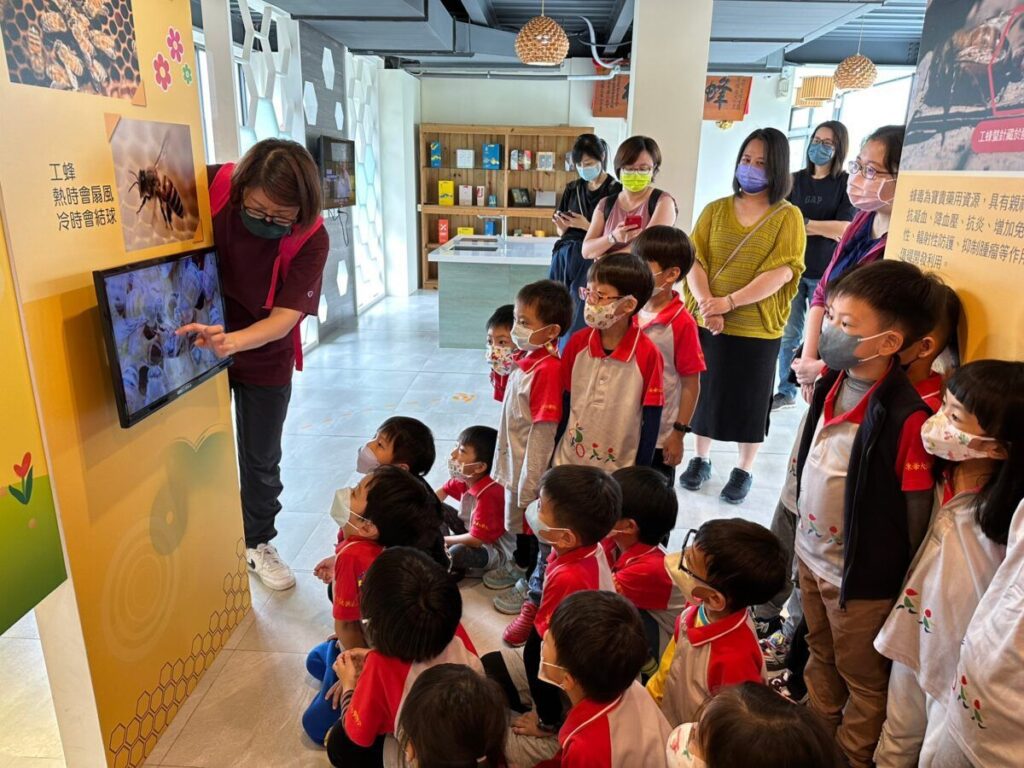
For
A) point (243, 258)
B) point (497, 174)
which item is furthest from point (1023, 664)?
point (497, 174)

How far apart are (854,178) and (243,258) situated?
187 centimetres

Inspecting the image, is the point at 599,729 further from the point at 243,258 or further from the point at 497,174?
the point at 497,174

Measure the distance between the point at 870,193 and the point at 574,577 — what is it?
1446mm

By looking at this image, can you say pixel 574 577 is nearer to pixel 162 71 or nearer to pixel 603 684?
pixel 603 684

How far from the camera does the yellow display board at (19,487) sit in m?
1.23

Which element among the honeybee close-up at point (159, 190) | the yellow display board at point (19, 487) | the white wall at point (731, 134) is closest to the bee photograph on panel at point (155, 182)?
the honeybee close-up at point (159, 190)

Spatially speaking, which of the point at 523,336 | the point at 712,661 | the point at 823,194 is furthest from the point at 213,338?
the point at 823,194

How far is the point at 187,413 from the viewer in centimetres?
189

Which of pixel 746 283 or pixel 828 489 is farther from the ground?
pixel 746 283

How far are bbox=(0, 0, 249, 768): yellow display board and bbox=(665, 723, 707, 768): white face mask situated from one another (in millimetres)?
1260

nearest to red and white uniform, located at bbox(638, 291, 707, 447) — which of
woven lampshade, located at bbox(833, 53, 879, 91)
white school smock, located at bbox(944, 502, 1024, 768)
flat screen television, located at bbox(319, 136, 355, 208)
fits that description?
white school smock, located at bbox(944, 502, 1024, 768)

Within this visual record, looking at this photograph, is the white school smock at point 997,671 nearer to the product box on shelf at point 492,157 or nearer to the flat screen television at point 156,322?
the flat screen television at point 156,322

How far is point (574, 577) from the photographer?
5.47 feet

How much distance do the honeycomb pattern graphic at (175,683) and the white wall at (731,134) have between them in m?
8.37
